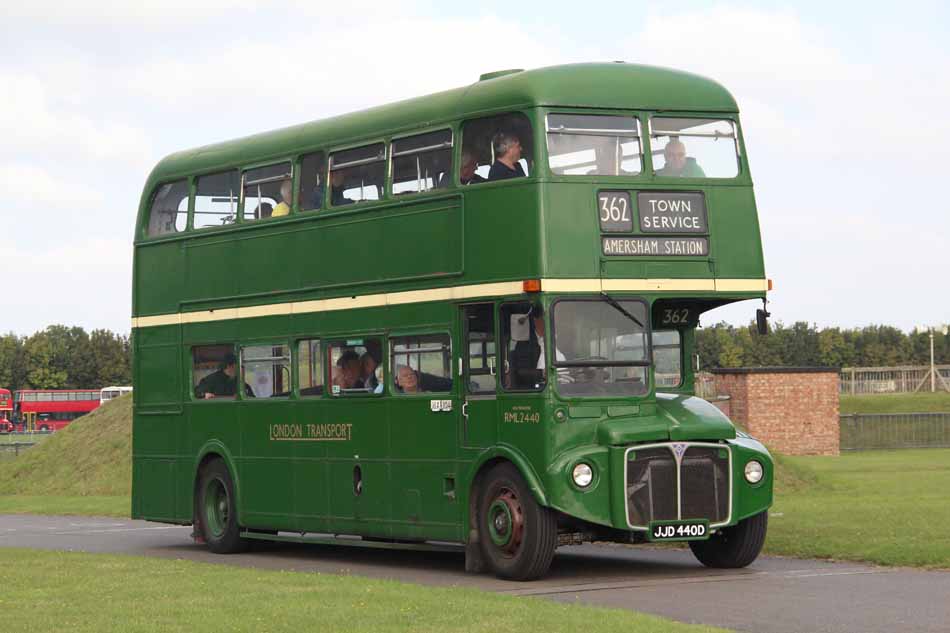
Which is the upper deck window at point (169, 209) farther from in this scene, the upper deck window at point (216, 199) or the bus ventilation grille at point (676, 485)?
the bus ventilation grille at point (676, 485)

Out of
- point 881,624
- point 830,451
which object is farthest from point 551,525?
point 830,451

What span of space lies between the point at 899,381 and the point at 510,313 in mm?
63825

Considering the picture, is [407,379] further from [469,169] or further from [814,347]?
[814,347]

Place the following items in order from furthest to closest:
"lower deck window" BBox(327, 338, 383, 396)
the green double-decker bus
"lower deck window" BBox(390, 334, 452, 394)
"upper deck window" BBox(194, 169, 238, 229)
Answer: "upper deck window" BBox(194, 169, 238, 229) < "lower deck window" BBox(327, 338, 383, 396) < "lower deck window" BBox(390, 334, 452, 394) < the green double-decker bus

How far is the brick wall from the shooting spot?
4066 cm

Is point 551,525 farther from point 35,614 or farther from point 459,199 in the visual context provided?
point 35,614

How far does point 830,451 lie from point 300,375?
79.9 ft

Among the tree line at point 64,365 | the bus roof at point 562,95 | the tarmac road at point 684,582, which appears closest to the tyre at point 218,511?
the tarmac road at point 684,582

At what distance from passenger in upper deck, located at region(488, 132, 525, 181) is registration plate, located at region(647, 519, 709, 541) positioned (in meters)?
3.60

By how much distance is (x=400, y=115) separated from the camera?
18.7 m

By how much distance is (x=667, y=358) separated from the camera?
1798 cm

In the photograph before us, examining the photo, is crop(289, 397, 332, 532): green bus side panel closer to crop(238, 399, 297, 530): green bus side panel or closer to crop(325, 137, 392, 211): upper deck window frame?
crop(238, 399, 297, 530): green bus side panel

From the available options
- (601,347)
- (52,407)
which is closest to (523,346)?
(601,347)

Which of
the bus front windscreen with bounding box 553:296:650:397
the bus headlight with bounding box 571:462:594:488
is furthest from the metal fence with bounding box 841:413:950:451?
the bus headlight with bounding box 571:462:594:488
